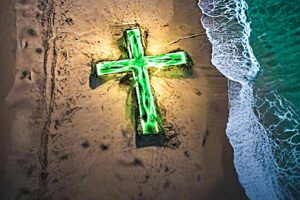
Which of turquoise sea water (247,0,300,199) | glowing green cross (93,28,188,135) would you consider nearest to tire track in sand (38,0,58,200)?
glowing green cross (93,28,188,135)

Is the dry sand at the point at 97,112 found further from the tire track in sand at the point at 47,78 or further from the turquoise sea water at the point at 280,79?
the turquoise sea water at the point at 280,79

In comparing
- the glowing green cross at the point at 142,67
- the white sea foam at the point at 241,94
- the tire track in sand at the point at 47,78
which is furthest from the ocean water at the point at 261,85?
the tire track in sand at the point at 47,78

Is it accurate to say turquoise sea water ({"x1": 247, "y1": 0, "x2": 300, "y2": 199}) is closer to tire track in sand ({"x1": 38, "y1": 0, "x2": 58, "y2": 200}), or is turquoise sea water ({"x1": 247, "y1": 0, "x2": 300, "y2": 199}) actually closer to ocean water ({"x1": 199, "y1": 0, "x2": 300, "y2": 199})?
ocean water ({"x1": 199, "y1": 0, "x2": 300, "y2": 199})

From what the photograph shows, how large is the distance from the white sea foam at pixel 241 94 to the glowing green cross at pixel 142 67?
0.60 m

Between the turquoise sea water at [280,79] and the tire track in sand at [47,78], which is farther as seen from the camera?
the turquoise sea water at [280,79]

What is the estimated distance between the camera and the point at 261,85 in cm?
373

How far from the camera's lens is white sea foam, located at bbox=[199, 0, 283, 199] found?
3.15 m

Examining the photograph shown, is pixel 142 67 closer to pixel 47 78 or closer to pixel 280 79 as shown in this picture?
pixel 47 78

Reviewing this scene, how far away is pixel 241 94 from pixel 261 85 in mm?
283

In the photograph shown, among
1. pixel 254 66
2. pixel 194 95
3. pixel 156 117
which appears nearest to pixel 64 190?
pixel 156 117

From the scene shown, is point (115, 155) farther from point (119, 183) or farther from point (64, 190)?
point (64, 190)

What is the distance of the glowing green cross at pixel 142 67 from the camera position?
325cm

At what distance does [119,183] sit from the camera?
3066mm

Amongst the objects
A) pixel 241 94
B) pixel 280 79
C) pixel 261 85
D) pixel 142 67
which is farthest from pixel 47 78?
pixel 280 79
